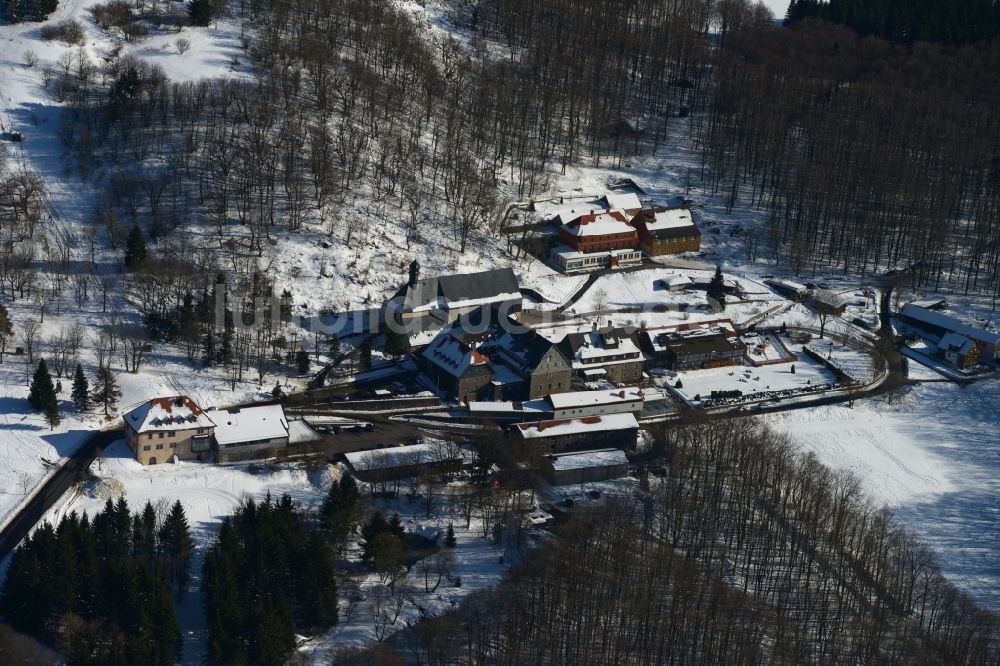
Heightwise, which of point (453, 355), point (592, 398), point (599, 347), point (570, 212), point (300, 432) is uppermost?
point (570, 212)

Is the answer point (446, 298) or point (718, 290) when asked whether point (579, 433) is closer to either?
point (446, 298)

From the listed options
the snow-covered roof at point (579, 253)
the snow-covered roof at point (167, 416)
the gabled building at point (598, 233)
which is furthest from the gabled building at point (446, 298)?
the snow-covered roof at point (167, 416)

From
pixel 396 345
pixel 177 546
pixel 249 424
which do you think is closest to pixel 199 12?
pixel 396 345

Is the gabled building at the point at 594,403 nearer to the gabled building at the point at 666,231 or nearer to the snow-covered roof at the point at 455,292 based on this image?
the snow-covered roof at the point at 455,292

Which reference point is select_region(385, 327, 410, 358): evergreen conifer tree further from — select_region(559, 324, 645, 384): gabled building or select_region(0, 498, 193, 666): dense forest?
select_region(0, 498, 193, 666): dense forest

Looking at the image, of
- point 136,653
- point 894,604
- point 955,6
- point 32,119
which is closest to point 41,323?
point 32,119

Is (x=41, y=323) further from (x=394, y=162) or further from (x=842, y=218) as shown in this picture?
(x=842, y=218)
